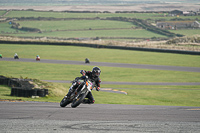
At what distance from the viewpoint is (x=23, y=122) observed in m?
8.94

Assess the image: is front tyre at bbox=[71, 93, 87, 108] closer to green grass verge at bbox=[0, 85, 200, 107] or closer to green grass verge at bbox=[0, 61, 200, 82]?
green grass verge at bbox=[0, 85, 200, 107]

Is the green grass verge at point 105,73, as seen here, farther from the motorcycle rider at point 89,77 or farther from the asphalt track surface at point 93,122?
the asphalt track surface at point 93,122

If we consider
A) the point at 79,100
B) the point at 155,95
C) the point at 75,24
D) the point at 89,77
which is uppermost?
the point at 75,24

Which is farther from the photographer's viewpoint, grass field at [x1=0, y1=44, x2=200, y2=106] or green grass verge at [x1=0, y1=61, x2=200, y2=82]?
green grass verge at [x1=0, y1=61, x2=200, y2=82]

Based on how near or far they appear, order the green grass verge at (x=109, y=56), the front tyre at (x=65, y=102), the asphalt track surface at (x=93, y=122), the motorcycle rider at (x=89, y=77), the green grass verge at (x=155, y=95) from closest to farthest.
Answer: the asphalt track surface at (x=93, y=122)
the motorcycle rider at (x=89, y=77)
the front tyre at (x=65, y=102)
the green grass verge at (x=155, y=95)
the green grass verge at (x=109, y=56)

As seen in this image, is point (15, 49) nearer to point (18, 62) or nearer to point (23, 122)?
point (18, 62)

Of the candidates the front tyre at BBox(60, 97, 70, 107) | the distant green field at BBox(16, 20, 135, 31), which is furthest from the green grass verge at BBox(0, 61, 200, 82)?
the distant green field at BBox(16, 20, 135, 31)

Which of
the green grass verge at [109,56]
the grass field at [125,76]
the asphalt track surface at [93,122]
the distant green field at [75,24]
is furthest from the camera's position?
the distant green field at [75,24]

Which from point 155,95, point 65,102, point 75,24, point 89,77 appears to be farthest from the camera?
point 75,24

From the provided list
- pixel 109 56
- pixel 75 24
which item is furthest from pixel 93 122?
pixel 75 24

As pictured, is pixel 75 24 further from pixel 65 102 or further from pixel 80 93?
pixel 80 93

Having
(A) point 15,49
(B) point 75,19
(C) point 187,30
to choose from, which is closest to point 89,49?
(A) point 15,49

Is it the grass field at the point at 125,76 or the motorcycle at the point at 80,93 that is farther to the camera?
the grass field at the point at 125,76

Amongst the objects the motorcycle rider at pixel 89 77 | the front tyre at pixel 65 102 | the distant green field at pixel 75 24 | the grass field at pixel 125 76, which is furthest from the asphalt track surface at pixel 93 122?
the distant green field at pixel 75 24
